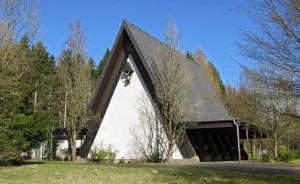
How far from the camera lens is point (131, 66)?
22844mm

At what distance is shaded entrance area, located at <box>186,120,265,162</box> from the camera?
20.0 metres

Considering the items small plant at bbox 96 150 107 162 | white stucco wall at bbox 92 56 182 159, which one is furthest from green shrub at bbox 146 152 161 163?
small plant at bbox 96 150 107 162

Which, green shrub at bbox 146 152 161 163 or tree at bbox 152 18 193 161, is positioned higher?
tree at bbox 152 18 193 161

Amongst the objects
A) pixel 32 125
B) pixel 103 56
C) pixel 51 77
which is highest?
pixel 103 56

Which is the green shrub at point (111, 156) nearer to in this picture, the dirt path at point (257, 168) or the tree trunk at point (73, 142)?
the tree trunk at point (73, 142)

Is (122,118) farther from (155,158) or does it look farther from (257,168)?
(257,168)

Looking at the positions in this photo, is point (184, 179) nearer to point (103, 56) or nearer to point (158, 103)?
point (158, 103)

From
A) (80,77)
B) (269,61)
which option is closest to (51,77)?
(80,77)

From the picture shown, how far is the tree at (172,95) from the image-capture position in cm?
1984

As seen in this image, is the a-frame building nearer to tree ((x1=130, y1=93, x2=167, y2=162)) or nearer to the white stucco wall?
the white stucco wall

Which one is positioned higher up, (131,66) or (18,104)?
(131,66)

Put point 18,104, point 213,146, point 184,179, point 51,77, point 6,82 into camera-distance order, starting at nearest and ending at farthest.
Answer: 1. point 184,179
2. point 6,82
3. point 18,104
4. point 213,146
5. point 51,77

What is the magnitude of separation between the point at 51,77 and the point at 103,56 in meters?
12.2

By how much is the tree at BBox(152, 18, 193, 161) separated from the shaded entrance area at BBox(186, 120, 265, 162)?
1.22m
